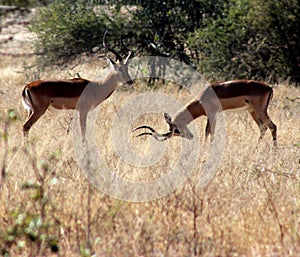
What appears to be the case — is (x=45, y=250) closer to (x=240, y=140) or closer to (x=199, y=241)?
(x=199, y=241)

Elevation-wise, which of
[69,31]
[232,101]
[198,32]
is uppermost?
[232,101]

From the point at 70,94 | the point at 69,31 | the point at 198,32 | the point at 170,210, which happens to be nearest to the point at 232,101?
the point at 70,94

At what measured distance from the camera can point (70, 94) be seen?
796 cm

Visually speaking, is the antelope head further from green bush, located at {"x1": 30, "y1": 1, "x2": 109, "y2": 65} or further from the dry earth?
green bush, located at {"x1": 30, "y1": 1, "x2": 109, "y2": 65}

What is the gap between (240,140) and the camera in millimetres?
6680

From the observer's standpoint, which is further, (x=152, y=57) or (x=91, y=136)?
(x=152, y=57)

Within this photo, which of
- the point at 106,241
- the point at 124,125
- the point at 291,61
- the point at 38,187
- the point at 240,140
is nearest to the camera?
the point at 38,187

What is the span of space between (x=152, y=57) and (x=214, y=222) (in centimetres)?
893

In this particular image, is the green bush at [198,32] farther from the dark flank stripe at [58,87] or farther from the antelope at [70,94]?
the dark flank stripe at [58,87]

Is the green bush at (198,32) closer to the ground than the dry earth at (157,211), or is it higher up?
closer to the ground

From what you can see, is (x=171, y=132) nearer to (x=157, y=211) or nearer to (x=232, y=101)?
(x=232, y=101)

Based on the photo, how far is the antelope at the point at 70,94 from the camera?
25.0ft

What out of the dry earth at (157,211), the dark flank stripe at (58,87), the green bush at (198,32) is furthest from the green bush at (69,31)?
the dry earth at (157,211)

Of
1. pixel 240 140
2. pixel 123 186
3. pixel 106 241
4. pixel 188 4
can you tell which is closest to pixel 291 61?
pixel 188 4
